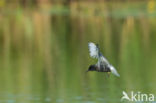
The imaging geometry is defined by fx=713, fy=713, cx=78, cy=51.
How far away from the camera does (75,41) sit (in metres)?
21.3

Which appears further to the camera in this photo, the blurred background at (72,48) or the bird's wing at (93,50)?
the blurred background at (72,48)

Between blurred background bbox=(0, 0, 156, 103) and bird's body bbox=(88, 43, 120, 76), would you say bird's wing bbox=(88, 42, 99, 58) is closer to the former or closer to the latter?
bird's body bbox=(88, 43, 120, 76)

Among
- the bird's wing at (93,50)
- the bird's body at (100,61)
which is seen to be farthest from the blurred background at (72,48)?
the bird's wing at (93,50)

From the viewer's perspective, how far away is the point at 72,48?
1947 cm

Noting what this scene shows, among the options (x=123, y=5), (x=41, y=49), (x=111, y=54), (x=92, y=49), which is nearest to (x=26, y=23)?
(x=123, y=5)

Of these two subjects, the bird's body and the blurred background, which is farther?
the blurred background

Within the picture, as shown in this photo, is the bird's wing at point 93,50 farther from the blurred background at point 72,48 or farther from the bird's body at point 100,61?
the blurred background at point 72,48

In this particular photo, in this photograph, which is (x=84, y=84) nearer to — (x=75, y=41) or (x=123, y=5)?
(x=75, y=41)

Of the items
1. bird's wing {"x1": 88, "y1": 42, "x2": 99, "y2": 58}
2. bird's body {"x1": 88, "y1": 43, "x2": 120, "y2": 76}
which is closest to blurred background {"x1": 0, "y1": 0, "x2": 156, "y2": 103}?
bird's body {"x1": 88, "y1": 43, "x2": 120, "y2": 76}

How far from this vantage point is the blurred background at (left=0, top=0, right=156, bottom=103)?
12.3 metres

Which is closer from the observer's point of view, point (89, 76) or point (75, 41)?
point (89, 76)

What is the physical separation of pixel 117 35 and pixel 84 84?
32.7 ft

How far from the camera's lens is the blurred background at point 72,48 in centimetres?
1230

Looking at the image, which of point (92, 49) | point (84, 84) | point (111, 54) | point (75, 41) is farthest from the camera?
point (75, 41)
